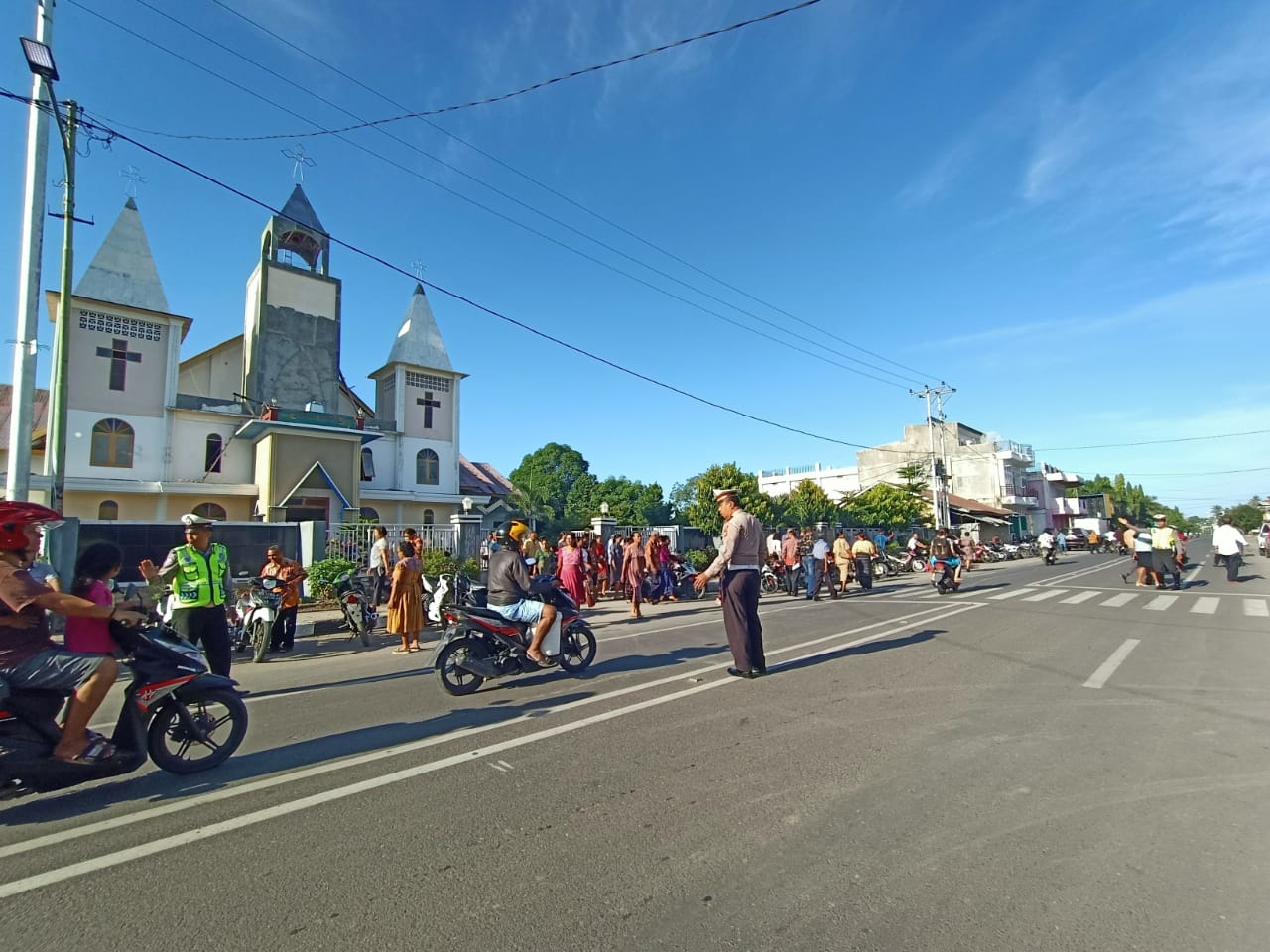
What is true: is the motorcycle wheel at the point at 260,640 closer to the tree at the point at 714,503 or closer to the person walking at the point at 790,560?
the person walking at the point at 790,560

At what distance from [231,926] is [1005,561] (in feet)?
133

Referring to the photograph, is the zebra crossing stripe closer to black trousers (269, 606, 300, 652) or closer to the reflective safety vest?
black trousers (269, 606, 300, 652)

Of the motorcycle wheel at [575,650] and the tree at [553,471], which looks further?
the tree at [553,471]

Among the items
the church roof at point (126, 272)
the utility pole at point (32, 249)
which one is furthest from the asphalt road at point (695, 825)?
the church roof at point (126, 272)

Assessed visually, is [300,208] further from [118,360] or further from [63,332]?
[63,332]

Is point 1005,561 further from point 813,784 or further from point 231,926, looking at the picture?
point 231,926

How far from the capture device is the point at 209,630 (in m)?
5.96

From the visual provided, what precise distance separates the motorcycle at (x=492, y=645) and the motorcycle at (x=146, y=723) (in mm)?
1997

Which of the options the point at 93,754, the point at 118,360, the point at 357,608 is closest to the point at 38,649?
the point at 93,754

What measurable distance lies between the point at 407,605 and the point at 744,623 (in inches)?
214

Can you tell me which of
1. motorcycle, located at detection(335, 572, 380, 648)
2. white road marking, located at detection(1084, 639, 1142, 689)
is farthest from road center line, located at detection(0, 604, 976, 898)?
motorcycle, located at detection(335, 572, 380, 648)

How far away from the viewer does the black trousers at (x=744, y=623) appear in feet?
21.6

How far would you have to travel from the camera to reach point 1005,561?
36344 millimetres

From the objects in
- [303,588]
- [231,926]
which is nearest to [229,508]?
[303,588]
